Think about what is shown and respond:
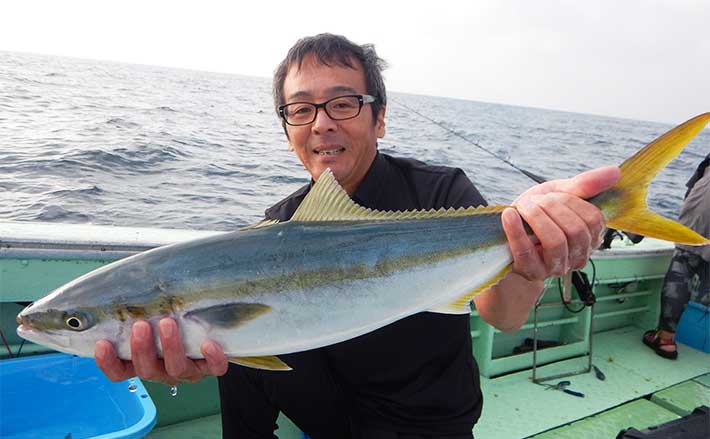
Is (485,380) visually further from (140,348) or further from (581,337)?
(140,348)

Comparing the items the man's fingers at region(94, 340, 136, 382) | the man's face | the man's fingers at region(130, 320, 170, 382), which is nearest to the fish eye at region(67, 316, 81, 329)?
the man's fingers at region(94, 340, 136, 382)

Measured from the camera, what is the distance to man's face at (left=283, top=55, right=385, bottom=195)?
304 cm

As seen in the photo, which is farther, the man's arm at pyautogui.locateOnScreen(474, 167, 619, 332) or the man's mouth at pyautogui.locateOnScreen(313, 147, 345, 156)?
the man's mouth at pyautogui.locateOnScreen(313, 147, 345, 156)

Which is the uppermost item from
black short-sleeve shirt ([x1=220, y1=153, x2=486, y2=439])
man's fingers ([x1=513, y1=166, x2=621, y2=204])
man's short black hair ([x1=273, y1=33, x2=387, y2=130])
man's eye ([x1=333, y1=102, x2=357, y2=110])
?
man's short black hair ([x1=273, y1=33, x2=387, y2=130])

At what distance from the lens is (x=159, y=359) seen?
2.06 metres

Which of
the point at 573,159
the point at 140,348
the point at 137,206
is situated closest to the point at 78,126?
the point at 137,206

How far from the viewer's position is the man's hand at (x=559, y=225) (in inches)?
80.0

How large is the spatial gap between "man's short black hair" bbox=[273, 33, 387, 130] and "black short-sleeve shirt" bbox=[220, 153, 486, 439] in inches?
26.3

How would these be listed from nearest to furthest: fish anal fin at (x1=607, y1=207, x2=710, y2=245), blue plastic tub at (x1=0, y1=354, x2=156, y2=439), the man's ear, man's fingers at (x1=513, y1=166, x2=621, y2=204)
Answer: fish anal fin at (x1=607, y1=207, x2=710, y2=245) → man's fingers at (x1=513, y1=166, x2=621, y2=204) → blue plastic tub at (x1=0, y1=354, x2=156, y2=439) → the man's ear

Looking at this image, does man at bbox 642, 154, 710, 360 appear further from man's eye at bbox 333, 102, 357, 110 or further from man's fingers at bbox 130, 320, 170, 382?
man's fingers at bbox 130, 320, 170, 382

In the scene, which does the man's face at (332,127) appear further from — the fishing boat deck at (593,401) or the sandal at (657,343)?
the sandal at (657,343)

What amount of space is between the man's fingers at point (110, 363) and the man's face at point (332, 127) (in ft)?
5.27

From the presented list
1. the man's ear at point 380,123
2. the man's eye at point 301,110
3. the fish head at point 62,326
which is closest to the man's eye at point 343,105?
the man's eye at point 301,110

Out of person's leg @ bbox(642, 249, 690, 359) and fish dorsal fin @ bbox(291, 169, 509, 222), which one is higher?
fish dorsal fin @ bbox(291, 169, 509, 222)
